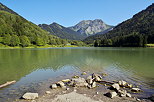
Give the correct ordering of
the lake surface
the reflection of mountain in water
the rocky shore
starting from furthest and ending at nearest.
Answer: the reflection of mountain in water < the lake surface < the rocky shore

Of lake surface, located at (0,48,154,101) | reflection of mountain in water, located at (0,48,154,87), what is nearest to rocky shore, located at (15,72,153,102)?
lake surface, located at (0,48,154,101)

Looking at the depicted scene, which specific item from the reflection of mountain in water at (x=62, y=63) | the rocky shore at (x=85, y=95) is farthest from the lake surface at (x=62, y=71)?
the rocky shore at (x=85, y=95)

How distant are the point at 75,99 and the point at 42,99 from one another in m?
4.20

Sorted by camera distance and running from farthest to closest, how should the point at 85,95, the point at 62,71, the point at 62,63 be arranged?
1. the point at 62,63
2. the point at 62,71
3. the point at 85,95

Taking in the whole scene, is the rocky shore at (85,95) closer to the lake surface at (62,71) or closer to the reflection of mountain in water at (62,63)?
the lake surface at (62,71)

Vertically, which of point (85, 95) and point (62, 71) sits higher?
point (85, 95)

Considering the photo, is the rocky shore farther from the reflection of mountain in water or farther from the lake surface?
the reflection of mountain in water

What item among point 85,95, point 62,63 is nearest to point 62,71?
point 62,63

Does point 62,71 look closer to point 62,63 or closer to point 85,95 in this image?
point 62,63

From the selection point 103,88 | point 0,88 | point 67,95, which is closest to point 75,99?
point 67,95

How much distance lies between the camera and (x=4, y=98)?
1567 centimetres

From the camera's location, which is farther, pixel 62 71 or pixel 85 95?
pixel 62 71

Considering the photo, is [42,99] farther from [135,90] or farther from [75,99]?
[135,90]

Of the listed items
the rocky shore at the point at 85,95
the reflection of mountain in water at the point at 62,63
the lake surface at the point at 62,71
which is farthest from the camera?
the reflection of mountain in water at the point at 62,63
